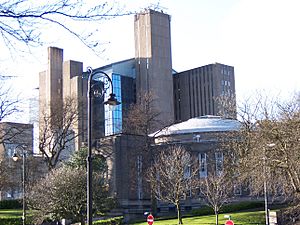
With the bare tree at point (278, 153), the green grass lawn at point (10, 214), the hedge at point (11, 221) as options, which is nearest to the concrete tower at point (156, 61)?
the green grass lawn at point (10, 214)

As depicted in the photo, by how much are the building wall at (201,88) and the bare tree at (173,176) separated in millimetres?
56360

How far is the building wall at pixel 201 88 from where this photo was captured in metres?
108

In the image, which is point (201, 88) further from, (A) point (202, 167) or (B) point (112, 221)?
(B) point (112, 221)

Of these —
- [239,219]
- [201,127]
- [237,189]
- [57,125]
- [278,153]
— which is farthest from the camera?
[57,125]

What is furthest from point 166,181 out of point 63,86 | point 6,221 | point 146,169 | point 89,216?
point 63,86

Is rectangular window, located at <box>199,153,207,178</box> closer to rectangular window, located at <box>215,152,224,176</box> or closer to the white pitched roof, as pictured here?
rectangular window, located at <box>215,152,224,176</box>

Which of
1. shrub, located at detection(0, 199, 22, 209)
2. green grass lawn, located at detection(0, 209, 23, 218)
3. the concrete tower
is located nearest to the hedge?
green grass lawn, located at detection(0, 209, 23, 218)

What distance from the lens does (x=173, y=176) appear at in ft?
149

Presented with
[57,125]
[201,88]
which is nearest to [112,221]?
[57,125]

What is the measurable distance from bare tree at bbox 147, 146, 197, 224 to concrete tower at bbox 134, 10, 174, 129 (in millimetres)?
41931

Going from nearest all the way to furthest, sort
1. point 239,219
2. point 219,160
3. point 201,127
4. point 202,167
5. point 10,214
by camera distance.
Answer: point 239,219 → point 219,160 → point 202,167 → point 10,214 → point 201,127

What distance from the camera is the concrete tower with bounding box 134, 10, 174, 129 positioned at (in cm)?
9388

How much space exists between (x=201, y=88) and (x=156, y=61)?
1679cm

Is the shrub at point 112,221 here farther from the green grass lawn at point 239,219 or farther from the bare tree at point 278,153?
the bare tree at point 278,153
